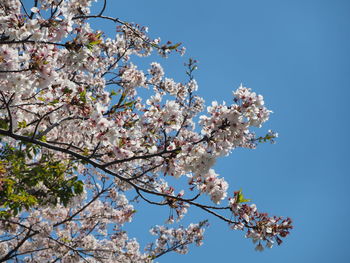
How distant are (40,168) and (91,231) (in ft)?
21.8

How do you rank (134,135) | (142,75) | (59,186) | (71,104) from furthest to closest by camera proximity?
(142,75) → (59,186) → (134,135) → (71,104)

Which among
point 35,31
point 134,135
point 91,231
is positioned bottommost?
point 134,135

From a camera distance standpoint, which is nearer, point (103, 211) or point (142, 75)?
point (142, 75)

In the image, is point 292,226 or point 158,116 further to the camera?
point 158,116

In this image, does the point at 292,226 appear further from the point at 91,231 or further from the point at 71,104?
the point at 91,231

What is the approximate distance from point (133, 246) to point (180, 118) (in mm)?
11196

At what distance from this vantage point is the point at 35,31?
3949mm

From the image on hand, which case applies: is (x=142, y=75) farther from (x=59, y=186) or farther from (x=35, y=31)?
(x=35, y=31)

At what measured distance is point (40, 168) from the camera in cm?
546

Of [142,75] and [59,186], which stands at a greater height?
[142,75]

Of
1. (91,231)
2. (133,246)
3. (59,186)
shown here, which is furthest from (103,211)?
(59,186)

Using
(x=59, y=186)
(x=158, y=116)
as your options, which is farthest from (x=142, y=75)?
(x=158, y=116)

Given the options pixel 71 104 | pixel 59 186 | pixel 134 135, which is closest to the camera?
pixel 71 104

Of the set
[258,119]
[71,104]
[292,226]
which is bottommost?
[292,226]
